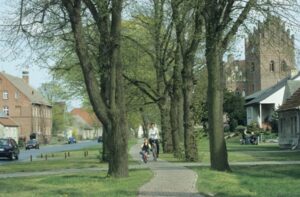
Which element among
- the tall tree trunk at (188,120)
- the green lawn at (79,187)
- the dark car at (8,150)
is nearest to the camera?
the green lawn at (79,187)

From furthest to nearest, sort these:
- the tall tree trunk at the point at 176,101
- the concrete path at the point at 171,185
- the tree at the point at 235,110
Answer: the tree at the point at 235,110 < the tall tree trunk at the point at 176,101 < the concrete path at the point at 171,185

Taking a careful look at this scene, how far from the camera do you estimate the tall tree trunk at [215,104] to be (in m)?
21.1

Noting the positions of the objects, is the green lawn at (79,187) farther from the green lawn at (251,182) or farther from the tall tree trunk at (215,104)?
the tall tree trunk at (215,104)

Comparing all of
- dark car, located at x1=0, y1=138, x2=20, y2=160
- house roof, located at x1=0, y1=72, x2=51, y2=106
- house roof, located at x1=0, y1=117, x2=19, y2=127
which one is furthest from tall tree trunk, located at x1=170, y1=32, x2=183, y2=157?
house roof, located at x1=0, y1=72, x2=51, y2=106

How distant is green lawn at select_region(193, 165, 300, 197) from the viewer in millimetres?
14632

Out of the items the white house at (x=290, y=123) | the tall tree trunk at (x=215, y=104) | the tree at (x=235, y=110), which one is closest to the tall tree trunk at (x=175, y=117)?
the white house at (x=290, y=123)

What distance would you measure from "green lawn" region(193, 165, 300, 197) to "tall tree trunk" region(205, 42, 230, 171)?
2.37 feet

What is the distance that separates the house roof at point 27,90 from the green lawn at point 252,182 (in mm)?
96509

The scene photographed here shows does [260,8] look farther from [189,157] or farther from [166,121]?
[166,121]

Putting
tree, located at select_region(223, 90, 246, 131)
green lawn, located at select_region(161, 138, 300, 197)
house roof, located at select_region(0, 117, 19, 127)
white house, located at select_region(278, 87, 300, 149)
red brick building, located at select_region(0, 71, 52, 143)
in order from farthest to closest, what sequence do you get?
red brick building, located at select_region(0, 71, 52, 143) → house roof, located at select_region(0, 117, 19, 127) → tree, located at select_region(223, 90, 246, 131) → white house, located at select_region(278, 87, 300, 149) → green lawn, located at select_region(161, 138, 300, 197)

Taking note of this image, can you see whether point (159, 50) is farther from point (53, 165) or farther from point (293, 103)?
point (293, 103)

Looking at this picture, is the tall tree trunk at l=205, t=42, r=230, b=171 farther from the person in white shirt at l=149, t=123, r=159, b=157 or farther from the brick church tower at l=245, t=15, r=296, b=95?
the person in white shirt at l=149, t=123, r=159, b=157

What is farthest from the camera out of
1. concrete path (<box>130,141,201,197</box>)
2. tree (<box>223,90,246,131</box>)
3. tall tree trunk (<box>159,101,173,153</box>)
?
A: tree (<box>223,90,246,131</box>)

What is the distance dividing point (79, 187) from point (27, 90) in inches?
4205
